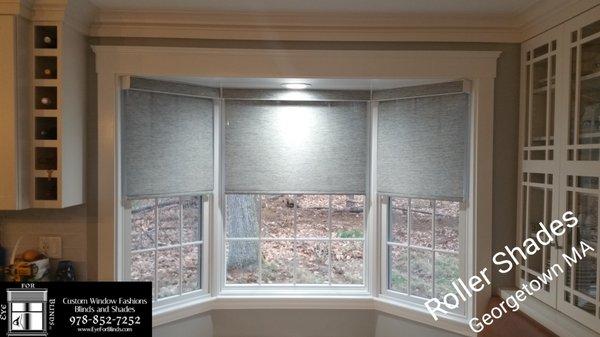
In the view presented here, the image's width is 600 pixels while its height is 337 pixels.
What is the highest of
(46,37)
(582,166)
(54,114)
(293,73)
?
(46,37)

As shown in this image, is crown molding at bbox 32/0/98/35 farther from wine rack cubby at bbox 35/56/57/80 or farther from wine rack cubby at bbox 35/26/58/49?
wine rack cubby at bbox 35/56/57/80

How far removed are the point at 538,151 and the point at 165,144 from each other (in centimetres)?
202

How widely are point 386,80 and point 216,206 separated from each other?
1291 millimetres

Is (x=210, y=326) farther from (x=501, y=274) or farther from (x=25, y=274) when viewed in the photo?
(x=501, y=274)

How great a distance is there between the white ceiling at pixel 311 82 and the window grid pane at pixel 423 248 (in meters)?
0.70

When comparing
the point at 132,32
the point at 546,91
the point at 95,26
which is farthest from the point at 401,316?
the point at 95,26

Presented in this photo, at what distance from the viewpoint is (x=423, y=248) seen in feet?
7.94

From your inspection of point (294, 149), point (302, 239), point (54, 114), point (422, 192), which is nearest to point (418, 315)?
point (422, 192)

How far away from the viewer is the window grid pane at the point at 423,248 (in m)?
2.35

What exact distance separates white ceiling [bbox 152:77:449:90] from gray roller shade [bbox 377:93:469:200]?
0.38 feet

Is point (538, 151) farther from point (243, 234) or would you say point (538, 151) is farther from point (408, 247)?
point (243, 234)

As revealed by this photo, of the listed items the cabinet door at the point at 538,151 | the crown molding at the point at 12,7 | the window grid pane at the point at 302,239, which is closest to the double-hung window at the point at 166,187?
the window grid pane at the point at 302,239

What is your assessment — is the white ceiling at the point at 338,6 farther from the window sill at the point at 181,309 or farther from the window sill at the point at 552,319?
the window sill at the point at 181,309

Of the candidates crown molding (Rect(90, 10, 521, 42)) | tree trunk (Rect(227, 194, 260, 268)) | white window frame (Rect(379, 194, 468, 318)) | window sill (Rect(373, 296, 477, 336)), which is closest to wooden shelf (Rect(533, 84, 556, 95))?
crown molding (Rect(90, 10, 521, 42))
